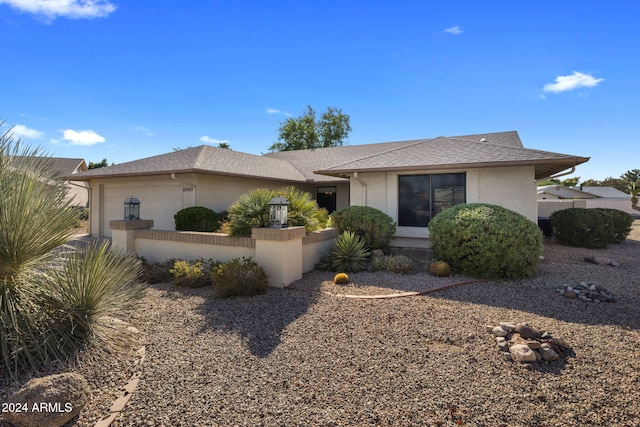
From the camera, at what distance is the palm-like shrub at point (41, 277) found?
3031 millimetres

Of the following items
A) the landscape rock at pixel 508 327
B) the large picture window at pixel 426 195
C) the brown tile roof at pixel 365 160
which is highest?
the brown tile roof at pixel 365 160

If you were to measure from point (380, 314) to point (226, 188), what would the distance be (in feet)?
34.7

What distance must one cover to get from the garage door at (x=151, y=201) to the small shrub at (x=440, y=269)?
32.9 ft

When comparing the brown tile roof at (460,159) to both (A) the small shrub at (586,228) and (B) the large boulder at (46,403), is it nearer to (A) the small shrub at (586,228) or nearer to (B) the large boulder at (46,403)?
(A) the small shrub at (586,228)

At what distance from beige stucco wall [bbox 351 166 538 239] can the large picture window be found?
161 mm

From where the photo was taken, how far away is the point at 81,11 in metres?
8.87

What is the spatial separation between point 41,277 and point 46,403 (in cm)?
160

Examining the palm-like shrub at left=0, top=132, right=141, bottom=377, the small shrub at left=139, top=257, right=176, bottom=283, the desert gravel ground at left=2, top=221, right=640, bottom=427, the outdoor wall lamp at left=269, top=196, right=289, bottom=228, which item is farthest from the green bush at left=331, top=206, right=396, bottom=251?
the palm-like shrub at left=0, top=132, right=141, bottom=377

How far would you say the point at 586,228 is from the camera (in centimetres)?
1152

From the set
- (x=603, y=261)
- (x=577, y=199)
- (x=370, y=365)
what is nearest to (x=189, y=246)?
(x=370, y=365)

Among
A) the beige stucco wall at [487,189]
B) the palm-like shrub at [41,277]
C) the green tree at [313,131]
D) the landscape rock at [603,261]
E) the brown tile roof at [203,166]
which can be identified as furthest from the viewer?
the green tree at [313,131]

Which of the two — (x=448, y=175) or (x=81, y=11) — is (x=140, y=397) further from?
(x=81, y=11)

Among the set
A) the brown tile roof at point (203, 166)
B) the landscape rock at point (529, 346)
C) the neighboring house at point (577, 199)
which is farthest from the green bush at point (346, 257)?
the neighboring house at point (577, 199)

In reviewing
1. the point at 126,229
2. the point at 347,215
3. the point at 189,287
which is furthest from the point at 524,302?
the point at 126,229
